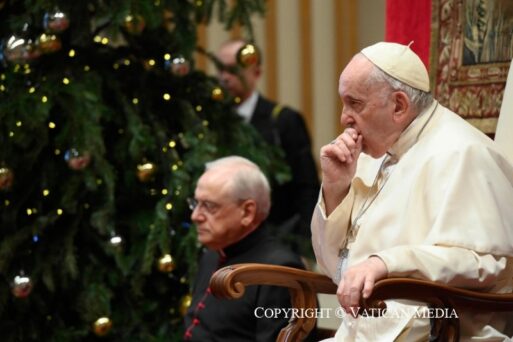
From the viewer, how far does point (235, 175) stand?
3.96 m

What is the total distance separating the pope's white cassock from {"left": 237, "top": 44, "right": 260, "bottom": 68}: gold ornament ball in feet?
6.10

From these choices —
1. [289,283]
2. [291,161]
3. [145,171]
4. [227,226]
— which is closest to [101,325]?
[145,171]

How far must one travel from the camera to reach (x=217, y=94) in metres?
4.83

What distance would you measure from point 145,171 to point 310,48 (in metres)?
2.76

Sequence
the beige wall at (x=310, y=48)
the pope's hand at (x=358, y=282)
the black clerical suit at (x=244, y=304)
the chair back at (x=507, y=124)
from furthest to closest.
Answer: the beige wall at (x=310, y=48)
the black clerical suit at (x=244, y=304)
the chair back at (x=507, y=124)
the pope's hand at (x=358, y=282)

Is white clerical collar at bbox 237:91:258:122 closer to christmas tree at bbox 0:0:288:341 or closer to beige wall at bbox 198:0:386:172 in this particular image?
christmas tree at bbox 0:0:288:341

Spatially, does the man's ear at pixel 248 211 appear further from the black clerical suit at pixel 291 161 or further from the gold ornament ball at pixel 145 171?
the black clerical suit at pixel 291 161

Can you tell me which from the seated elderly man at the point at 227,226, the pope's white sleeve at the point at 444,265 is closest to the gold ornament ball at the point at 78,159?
the seated elderly man at the point at 227,226

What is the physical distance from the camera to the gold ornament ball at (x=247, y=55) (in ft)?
16.0

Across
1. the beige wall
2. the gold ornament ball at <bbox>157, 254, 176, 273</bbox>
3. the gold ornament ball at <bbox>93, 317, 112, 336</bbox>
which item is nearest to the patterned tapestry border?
the gold ornament ball at <bbox>157, 254, 176, 273</bbox>

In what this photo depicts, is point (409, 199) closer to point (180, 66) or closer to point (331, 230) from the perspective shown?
point (331, 230)

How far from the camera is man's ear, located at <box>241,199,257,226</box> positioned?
3957 mm

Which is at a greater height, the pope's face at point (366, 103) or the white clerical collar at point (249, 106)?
the pope's face at point (366, 103)

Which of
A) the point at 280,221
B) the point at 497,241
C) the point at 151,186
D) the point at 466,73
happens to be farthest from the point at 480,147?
the point at 280,221
